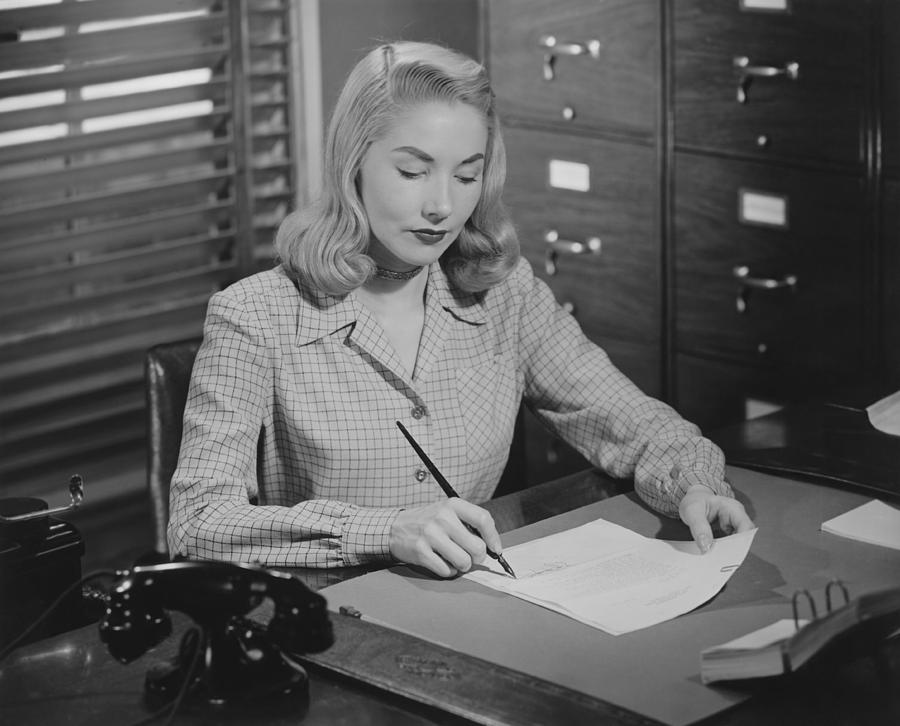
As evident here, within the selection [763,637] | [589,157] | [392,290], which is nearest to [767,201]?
[589,157]

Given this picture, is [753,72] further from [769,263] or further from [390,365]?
[390,365]

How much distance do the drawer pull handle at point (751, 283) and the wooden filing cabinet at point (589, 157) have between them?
0.78ft

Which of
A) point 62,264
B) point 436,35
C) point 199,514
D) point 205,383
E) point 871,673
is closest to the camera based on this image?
point 871,673

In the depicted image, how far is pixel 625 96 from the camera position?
338 cm

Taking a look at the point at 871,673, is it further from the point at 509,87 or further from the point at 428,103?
the point at 509,87

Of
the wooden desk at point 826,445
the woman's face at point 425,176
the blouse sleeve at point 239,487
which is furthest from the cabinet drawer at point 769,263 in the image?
the blouse sleeve at point 239,487

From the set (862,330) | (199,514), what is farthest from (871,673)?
(862,330)

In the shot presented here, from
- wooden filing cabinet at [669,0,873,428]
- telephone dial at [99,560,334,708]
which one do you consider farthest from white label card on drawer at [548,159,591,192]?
telephone dial at [99,560,334,708]

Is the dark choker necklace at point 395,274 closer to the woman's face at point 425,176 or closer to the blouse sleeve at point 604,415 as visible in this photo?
the woman's face at point 425,176

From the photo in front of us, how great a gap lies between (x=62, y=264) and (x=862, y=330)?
1.81 metres

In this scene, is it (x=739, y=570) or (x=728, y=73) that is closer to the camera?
(x=739, y=570)

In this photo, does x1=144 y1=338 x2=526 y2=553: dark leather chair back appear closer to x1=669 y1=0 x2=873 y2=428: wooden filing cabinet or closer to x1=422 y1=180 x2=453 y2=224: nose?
x1=422 y1=180 x2=453 y2=224: nose

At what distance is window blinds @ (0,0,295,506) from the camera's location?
3.24 metres

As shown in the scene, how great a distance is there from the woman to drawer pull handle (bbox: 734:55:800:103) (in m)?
1.04
